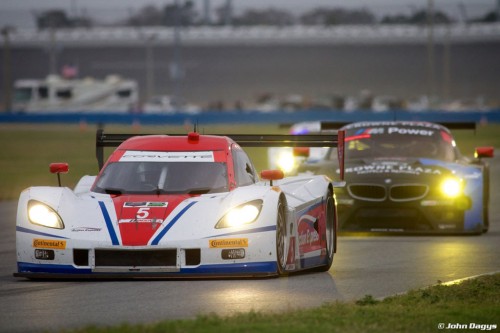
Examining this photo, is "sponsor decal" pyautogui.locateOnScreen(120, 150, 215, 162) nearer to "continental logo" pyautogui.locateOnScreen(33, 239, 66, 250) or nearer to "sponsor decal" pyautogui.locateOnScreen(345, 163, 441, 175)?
"continental logo" pyautogui.locateOnScreen(33, 239, 66, 250)

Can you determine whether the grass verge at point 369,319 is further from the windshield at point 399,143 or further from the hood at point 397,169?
the windshield at point 399,143

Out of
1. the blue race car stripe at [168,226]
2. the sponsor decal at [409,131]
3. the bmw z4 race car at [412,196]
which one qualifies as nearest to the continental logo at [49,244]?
the blue race car stripe at [168,226]

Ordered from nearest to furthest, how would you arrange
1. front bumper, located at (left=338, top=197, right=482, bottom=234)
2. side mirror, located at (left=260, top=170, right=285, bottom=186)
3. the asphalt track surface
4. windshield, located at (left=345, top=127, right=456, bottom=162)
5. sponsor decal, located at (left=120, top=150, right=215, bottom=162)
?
the asphalt track surface < side mirror, located at (left=260, top=170, right=285, bottom=186) < sponsor decal, located at (left=120, top=150, right=215, bottom=162) < front bumper, located at (left=338, top=197, right=482, bottom=234) < windshield, located at (left=345, top=127, right=456, bottom=162)

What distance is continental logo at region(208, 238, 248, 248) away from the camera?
32.7 ft

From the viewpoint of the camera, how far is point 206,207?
10.3 meters

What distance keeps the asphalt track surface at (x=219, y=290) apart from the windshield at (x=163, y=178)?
1.01 m

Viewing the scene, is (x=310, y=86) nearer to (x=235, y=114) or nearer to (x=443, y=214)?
(x=235, y=114)

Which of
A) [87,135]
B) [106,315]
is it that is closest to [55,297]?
[106,315]

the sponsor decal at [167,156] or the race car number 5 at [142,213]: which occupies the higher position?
the sponsor decal at [167,156]

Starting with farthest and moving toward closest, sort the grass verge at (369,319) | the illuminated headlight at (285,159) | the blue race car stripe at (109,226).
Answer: the illuminated headlight at (285,159) → the blue race car stripe at (109,226) → the grass verge at (369,319)

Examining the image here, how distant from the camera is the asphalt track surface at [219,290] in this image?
8414 millimetres

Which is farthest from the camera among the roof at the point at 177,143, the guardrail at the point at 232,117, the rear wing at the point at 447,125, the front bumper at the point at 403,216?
the guardrail at the point at 232,117

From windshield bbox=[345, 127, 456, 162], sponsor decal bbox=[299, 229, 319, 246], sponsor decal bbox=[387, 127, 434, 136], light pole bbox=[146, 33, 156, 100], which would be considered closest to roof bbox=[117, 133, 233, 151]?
sponsor decal bbox=[299, 229, 319, 246]

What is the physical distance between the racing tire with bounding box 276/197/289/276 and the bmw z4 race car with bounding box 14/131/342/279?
0.01 meters
